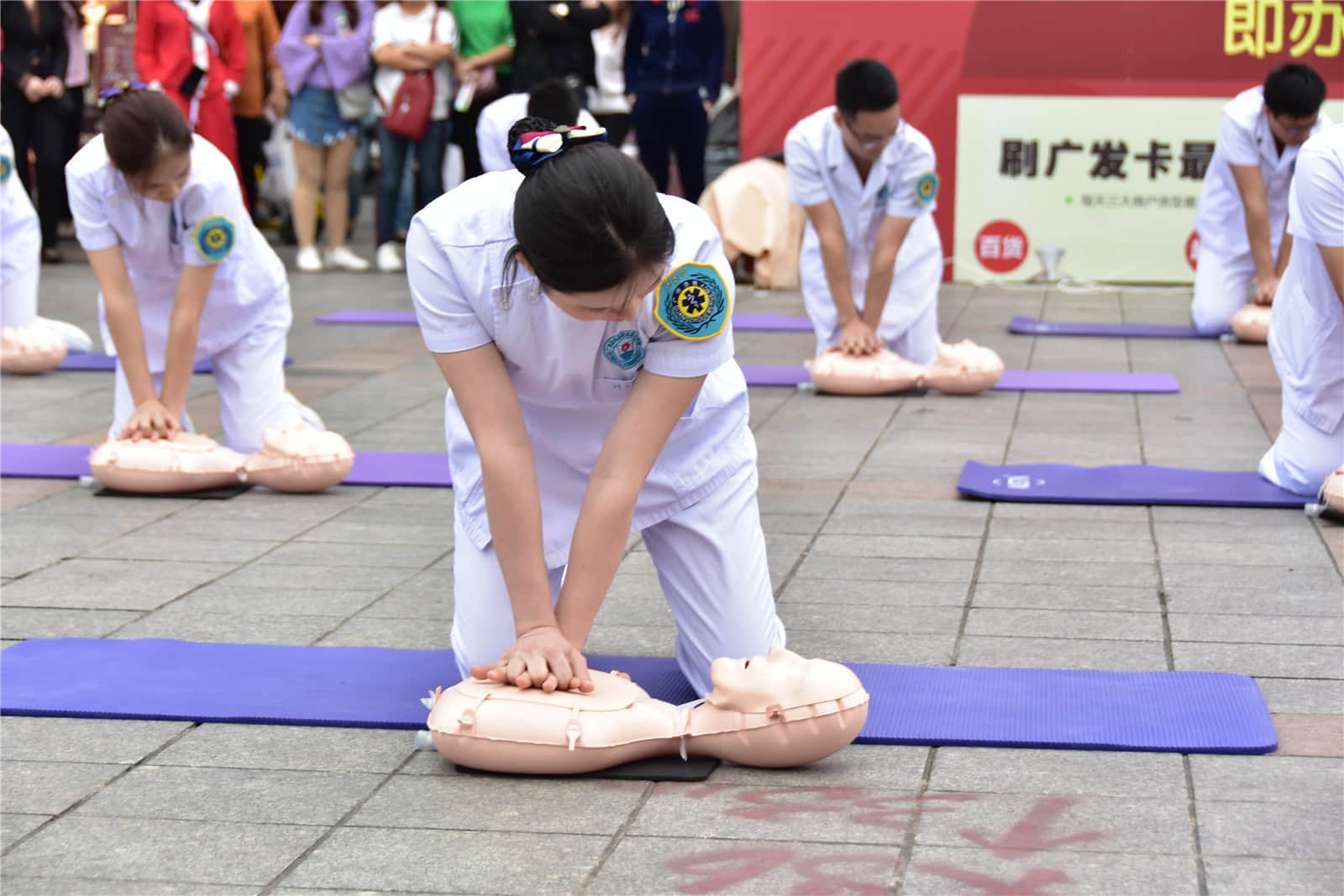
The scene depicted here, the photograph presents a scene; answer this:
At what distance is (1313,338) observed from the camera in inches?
189

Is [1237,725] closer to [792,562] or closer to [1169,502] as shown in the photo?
[792,562]

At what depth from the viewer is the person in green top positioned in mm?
9883

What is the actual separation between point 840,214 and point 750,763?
14.0 ft

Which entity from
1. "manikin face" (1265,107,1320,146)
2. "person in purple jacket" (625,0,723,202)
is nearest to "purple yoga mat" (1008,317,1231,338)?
"manikin face" (1265,107,1320,146)

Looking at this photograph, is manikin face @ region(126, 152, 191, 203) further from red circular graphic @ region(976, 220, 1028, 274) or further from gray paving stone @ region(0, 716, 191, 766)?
red circular graphic @ region(976, 220, 1028, 274)

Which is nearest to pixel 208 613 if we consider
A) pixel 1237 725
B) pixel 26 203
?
pixel 1237 725

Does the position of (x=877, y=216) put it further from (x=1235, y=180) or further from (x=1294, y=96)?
(x=1235, y=180)

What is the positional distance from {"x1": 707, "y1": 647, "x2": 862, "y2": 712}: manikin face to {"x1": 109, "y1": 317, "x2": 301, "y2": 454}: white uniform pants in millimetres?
2801

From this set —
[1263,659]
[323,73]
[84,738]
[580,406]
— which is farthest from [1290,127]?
[84,738]

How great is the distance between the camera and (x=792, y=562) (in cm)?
416

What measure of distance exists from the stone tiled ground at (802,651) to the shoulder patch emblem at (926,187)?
0.79 metres

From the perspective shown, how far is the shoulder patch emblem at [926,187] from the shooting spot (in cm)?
651

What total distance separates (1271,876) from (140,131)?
338 centimetres

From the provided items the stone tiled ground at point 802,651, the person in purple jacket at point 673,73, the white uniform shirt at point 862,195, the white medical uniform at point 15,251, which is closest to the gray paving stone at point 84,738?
the stone tiled ground at point 802,651
